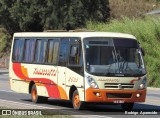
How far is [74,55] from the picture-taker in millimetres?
20297

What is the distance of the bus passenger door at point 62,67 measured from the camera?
20.9 metres

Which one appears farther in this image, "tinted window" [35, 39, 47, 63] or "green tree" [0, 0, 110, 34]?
"green tree" [0, 0, 110, 34]

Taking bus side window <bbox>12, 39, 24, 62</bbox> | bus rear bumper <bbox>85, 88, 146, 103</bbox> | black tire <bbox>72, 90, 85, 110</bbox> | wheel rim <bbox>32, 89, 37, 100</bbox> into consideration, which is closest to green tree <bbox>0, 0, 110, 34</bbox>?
bus side window <bbox>12, 39, 24, 62</bbox>

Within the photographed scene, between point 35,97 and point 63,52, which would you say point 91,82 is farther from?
point 35,97

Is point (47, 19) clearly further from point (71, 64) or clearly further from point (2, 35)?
point (71, 64)

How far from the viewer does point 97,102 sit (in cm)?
1941

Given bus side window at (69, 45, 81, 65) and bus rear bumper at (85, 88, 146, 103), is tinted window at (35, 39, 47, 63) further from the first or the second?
bus rear bumper at (85, 88, 146, 103)

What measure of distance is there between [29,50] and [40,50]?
0.92m

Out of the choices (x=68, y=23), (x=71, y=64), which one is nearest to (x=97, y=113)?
(x=71, y=64)

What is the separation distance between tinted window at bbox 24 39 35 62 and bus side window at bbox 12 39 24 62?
362 mm

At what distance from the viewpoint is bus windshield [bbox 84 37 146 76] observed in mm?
19406

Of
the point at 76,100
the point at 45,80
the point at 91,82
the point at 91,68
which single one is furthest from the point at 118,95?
the point at 45,80

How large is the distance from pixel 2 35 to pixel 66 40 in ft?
162

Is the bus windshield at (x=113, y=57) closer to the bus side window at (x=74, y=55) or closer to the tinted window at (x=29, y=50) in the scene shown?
the bus side window at (x=74, y=55)
